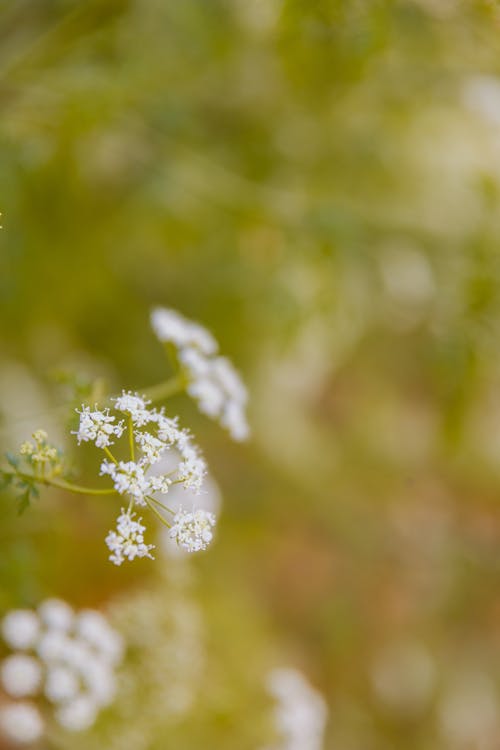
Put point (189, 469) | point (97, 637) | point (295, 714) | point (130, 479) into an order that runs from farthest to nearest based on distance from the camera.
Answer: point (295, 714), point (97, 637), point (189, 469), point (130, 479)

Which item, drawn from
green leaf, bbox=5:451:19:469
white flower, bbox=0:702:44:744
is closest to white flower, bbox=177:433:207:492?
green leaf, bbox=5:451:19:469

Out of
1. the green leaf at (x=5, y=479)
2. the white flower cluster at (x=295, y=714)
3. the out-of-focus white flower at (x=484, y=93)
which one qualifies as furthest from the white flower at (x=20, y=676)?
the out-of-focus white flower at (x=484, y=93)

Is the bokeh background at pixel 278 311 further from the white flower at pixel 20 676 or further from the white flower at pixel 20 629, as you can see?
the white flower at pixel 20 676

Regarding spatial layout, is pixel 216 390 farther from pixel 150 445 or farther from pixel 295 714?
pixel 295 714

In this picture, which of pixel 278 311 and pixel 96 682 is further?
pixel 278 311

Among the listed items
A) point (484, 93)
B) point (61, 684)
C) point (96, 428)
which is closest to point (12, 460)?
point (96, 428)

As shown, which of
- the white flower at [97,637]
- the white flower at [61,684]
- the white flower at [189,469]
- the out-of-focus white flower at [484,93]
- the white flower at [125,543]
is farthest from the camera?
the out-of-focus white flower at [484,93]
